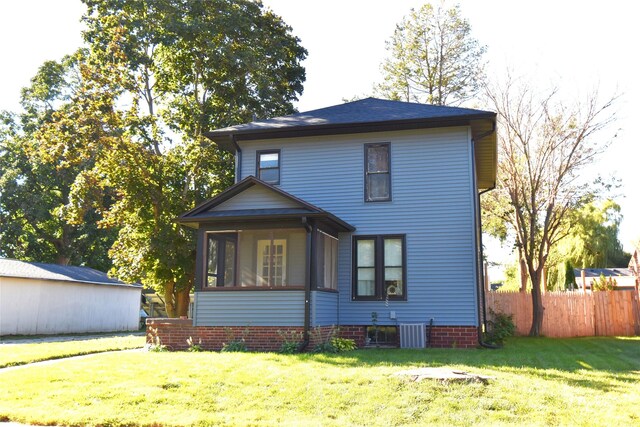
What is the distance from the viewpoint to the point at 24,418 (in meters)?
6.96

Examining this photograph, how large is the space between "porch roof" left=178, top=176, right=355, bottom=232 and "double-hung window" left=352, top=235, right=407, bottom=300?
882 millimetres

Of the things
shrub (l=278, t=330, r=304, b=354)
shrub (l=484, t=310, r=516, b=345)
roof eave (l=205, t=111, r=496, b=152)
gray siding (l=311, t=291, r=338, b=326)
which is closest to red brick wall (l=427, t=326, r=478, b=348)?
shrub (l=484, t=310, r=516, b=345)

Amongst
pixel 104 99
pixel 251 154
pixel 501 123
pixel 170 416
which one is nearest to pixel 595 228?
pixel 501 123

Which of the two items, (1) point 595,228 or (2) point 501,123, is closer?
(2) point 501,123

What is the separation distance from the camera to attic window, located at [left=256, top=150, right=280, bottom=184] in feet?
54.3

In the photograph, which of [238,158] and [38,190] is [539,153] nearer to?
[238,158]

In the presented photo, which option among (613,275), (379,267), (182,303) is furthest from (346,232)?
(613,275)

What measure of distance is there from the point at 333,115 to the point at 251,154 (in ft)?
8.66

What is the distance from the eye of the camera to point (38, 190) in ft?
120

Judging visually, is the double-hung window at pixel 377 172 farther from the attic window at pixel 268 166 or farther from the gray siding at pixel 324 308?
the gray siding at pixel 324 308

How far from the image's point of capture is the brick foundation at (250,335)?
13.3 m

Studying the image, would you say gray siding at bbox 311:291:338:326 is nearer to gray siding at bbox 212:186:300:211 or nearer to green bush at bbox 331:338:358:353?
green bush at bbox 331:338:358:353

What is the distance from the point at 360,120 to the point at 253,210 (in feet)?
13.1

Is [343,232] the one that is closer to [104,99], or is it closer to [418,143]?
[418,143]
